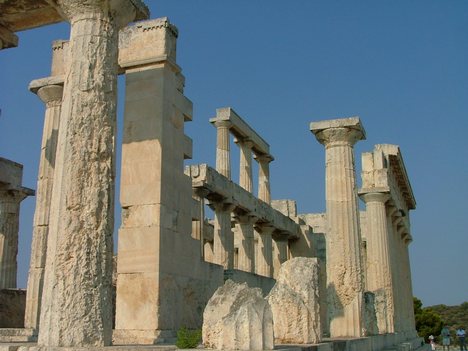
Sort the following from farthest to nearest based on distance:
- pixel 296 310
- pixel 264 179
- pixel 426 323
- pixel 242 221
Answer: pixel 426 323, pixel 264 179, pixel 242 221, pixel 296 310

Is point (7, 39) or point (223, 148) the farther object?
point (223, 148)

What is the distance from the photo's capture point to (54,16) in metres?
10.7

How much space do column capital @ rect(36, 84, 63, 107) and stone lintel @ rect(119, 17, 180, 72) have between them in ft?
14.3

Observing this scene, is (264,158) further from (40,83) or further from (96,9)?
(96,9)

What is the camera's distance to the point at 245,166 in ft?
86.0

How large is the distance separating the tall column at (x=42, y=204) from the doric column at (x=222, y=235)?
824 cm

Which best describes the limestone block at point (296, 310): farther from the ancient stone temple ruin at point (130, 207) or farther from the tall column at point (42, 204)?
the tall column at point (42, 204)

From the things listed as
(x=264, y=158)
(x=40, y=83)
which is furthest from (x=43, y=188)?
(x=264, y=158)

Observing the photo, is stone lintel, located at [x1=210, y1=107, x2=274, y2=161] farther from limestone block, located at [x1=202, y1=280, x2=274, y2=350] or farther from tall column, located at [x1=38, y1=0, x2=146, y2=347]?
limestone block, located at [x1=202, y1=280, x2=274, y2=350]

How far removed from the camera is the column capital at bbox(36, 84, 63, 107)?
14.5m

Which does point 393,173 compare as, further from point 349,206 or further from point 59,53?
point 59,53

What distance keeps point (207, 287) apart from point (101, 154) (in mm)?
4475

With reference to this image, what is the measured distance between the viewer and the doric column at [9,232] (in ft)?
69.5

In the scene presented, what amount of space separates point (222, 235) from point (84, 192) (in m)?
14.9
